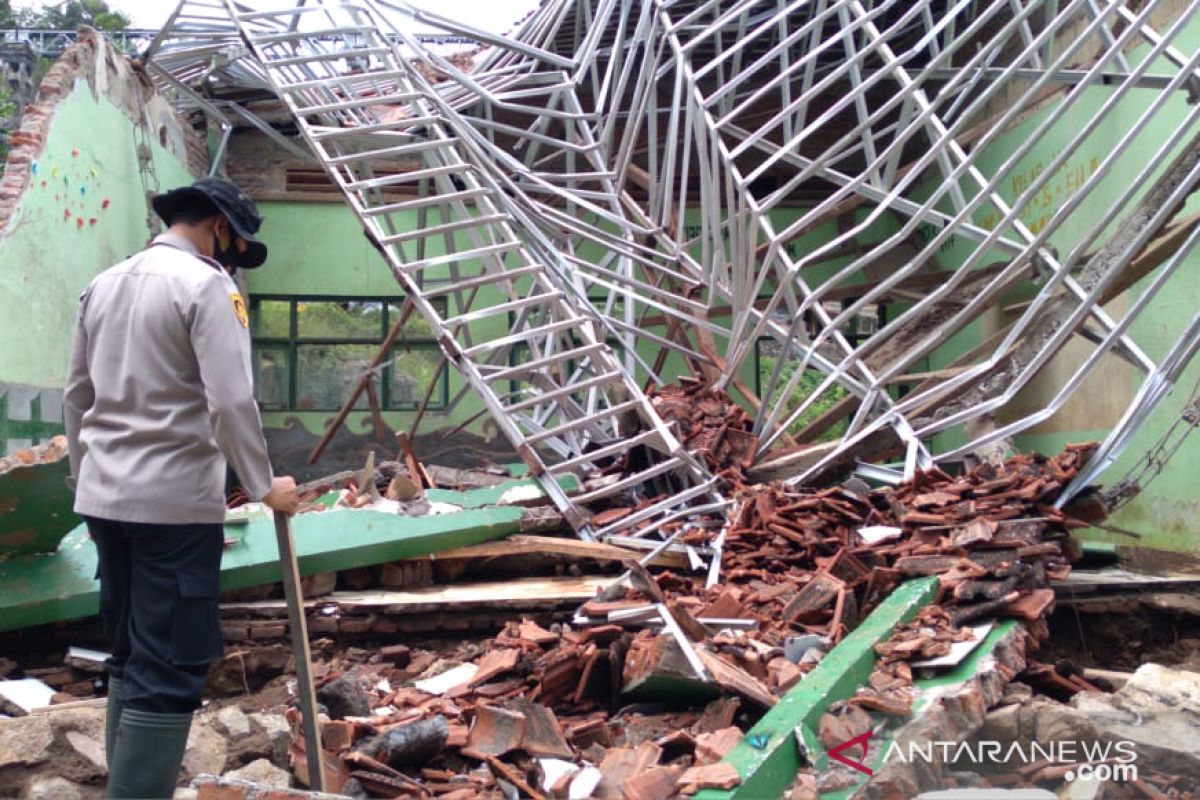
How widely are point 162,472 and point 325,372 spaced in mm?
11466

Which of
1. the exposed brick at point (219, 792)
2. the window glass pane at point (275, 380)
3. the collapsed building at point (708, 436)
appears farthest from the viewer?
the window glass pane at point (275, 380)

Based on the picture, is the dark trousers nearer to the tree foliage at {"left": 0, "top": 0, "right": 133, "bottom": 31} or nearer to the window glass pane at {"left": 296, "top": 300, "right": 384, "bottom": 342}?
the window glass pane at {"left": 296, "top": 300, "right": 384, "bottom": 342}

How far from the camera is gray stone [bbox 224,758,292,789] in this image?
3.43m

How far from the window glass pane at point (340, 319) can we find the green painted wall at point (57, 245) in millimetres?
3910

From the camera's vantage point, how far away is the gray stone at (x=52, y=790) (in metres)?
3.28

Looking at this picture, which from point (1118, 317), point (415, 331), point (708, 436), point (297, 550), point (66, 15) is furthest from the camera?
point (66, 15)

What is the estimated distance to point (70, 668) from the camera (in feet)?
16.7

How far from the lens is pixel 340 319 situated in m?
14.4

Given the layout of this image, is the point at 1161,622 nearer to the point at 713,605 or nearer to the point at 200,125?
the point at 713,605

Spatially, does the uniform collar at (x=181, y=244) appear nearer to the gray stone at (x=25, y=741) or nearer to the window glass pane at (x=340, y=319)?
the gray stone at (x=25, y=741)

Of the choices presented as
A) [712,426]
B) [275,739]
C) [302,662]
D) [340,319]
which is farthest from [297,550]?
[340,319]

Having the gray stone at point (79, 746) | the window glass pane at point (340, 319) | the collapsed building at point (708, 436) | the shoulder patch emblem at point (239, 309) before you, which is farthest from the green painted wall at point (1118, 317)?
the window glass pane at point (340, 319)

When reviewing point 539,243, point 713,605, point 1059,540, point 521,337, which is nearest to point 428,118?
point 539,243

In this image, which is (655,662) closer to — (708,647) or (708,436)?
(708,647)
